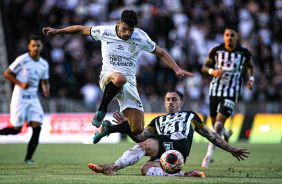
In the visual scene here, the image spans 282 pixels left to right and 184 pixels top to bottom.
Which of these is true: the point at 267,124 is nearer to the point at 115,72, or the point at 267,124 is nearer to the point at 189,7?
the point at 189,7

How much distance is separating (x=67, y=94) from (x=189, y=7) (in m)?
6.84

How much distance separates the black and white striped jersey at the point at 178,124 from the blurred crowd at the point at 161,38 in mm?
10373

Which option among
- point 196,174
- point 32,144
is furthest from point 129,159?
→ point 32,144

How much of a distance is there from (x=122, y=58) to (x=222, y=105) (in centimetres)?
301

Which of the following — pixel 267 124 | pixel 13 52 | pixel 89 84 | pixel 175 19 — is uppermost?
pixel 175 19

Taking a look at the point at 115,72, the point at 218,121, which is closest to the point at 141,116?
the point at 115,72

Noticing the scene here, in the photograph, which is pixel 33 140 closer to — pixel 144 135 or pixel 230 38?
pixel 144 135

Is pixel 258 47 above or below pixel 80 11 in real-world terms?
below

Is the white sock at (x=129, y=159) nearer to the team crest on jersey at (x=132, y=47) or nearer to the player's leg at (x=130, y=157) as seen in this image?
the player's leg at (x=130, y=157)

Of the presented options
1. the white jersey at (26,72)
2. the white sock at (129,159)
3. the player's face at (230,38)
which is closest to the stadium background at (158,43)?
the white jersey at (26,72)

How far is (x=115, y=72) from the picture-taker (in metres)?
7.65

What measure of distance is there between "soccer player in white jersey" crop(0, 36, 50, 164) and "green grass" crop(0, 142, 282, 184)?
78 centimetres

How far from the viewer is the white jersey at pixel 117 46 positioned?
25.7 ft

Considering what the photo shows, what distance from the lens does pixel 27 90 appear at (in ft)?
35.3
